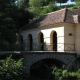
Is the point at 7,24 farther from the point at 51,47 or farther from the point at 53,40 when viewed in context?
the point at 51,47

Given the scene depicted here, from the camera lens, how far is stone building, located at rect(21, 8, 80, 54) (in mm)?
30875

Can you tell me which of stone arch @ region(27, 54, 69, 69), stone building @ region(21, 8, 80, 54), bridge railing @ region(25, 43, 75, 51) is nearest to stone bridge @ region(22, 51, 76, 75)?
stone arch @ region(27, 54, 69, 69)

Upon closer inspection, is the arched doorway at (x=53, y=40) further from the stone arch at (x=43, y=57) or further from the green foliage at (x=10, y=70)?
the green foliage at (x=10, y=70)

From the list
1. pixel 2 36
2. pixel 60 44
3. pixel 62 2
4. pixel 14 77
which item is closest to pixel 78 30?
pixel 60 44

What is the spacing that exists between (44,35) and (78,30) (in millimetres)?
5502

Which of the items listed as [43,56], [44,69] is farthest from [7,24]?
[43,56]

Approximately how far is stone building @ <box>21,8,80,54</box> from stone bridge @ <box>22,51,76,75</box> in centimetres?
199

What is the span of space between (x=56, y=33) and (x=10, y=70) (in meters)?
13.4

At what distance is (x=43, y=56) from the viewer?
27047 millimetres

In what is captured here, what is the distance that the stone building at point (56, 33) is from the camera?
30.9 meters

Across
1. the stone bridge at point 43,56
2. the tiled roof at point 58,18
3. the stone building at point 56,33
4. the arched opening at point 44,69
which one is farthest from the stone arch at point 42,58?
the tiled roof at point 58,18

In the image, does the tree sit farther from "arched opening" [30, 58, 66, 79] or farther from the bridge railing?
"arched opening" [30, 58, 66, 79]

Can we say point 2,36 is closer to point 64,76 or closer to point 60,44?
point 60,44

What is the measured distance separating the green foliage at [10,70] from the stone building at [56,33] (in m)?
10.3
